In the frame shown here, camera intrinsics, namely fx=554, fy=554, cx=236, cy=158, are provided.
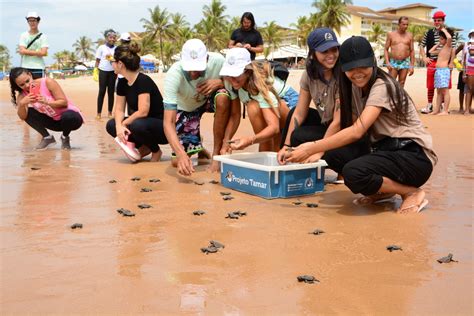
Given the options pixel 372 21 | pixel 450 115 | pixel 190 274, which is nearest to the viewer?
pixel 190 274

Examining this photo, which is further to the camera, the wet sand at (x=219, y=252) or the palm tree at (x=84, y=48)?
the palm tree at (x=84, y=48)

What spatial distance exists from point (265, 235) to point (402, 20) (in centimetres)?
744

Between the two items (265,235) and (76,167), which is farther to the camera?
(76,167)

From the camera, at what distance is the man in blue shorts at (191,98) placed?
4.43 m

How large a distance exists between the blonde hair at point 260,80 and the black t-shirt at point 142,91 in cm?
126

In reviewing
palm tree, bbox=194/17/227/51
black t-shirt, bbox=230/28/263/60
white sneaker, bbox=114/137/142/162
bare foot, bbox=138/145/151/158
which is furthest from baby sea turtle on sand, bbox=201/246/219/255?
palm tree, bbox=194/17/227/51

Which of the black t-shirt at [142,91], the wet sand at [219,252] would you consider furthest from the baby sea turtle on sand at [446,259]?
the black t-shirt at [142,91]

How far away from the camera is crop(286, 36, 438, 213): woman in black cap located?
3.30 metres

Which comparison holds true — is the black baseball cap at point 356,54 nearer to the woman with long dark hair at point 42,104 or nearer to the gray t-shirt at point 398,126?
the gray t-shirt at point 398,126

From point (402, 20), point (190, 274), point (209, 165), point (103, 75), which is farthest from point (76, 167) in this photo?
point (402, 20)

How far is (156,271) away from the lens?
2.47 metres

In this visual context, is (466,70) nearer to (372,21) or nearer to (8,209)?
(8,209)

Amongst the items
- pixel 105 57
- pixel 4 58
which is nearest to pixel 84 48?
pixel 4 58

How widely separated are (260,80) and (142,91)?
140 centimetres
